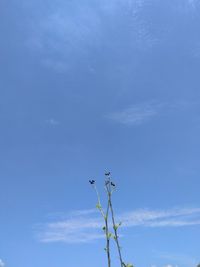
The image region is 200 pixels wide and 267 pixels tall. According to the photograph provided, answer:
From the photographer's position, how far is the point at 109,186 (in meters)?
12.8

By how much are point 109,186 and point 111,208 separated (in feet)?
3.50

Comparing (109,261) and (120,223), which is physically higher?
(120,223)

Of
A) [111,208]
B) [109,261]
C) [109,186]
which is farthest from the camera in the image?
[109,186]

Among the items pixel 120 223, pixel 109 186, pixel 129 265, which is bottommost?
pixel 129 265

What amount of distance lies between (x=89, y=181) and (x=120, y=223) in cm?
158

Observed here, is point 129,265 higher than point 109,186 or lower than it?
lower

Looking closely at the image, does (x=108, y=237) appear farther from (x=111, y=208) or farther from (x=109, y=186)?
(x=109, y=186)

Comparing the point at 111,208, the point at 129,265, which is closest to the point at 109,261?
the point at 129,265

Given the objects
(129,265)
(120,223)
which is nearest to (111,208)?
(120,223)

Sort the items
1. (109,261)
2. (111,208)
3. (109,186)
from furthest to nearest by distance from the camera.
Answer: (109,186) < (111,208) < (109,261)

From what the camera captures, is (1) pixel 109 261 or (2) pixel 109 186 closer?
A: (1) pixel 109 261

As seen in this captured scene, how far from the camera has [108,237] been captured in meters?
11.4

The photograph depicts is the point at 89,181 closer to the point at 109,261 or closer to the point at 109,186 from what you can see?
the point at 109,186

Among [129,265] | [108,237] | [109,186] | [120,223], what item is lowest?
[129,265]
